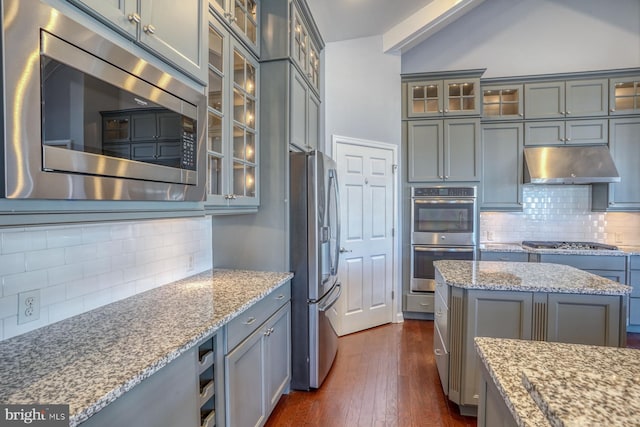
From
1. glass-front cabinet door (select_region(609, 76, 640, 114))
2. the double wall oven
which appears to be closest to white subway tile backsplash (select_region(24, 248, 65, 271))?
the double wall oven

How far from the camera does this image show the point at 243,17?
2148 millimetres

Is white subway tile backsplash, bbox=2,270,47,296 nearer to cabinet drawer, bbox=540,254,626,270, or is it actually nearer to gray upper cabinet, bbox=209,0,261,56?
gray upper cabinet, bbox=209,0,261,56

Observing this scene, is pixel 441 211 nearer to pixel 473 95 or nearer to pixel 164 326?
pixel 473 95

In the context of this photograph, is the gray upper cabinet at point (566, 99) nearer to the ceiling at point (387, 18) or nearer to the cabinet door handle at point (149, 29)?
the ceiling at point (387, 18)

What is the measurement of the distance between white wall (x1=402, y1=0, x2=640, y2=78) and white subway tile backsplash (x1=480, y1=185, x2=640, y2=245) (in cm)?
154

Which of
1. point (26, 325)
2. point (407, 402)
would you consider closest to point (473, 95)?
point (407, 402)

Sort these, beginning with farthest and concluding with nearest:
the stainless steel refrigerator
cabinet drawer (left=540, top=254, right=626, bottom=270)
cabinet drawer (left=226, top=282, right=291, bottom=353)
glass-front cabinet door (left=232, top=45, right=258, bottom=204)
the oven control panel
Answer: the oven control panel → cabinet drawer (left=540, top=254, right=626, bottom=270) → the stainless steel refrigerator → glass-front cabinet door (left=232, top=45, right=258, bottom=204) → cabinet drawer (left=226, top=282, right=291, bottom=353)

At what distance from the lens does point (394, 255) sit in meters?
3.82

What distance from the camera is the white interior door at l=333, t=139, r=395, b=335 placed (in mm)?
3441

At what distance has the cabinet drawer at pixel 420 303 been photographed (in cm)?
381

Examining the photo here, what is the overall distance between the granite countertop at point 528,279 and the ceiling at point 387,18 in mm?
2626

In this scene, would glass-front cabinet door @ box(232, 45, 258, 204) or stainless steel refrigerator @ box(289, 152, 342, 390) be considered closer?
glass-front cabinet door @ box(232, 45, 258, 204)

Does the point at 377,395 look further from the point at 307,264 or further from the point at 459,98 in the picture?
the point at 459,98

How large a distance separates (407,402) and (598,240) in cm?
334
